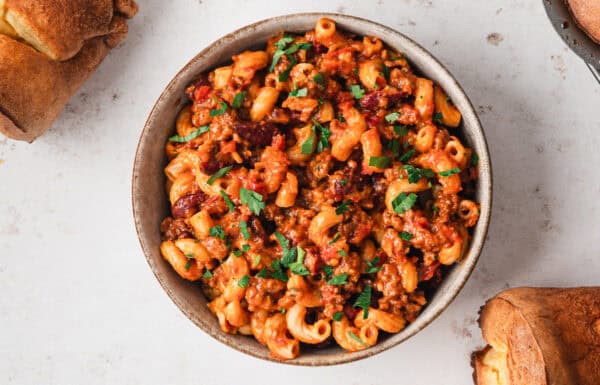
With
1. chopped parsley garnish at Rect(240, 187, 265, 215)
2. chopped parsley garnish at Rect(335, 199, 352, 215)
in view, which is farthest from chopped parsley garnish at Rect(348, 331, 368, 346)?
chopped parsley garnish at Rect(240, 187, 265, 215)

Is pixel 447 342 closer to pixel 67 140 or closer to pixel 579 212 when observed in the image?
pixel 579 212

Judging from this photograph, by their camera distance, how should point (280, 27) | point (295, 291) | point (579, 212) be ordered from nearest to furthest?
point (295, 291), point (280, 27), point (579, 212)

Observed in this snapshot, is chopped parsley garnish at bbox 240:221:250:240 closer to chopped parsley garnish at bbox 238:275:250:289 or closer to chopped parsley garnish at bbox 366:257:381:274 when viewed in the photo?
chopped parsley garnish at bbox 238:275:250:289

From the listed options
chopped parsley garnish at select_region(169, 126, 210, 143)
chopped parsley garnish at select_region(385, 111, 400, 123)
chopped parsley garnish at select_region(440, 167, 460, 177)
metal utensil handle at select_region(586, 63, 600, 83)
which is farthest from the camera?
metal utensil handle at select_region(586, 63, 600, 83)

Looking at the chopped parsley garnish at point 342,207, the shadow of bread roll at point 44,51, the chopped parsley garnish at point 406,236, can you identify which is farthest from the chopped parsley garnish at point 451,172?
the shadow of bread roll at point 44,51

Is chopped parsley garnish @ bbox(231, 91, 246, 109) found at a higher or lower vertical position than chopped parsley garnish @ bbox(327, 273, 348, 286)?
higher

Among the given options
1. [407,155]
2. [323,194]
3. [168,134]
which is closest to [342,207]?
[323,194]

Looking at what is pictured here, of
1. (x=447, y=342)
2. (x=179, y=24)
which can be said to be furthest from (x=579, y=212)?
(x=179, y=24)
